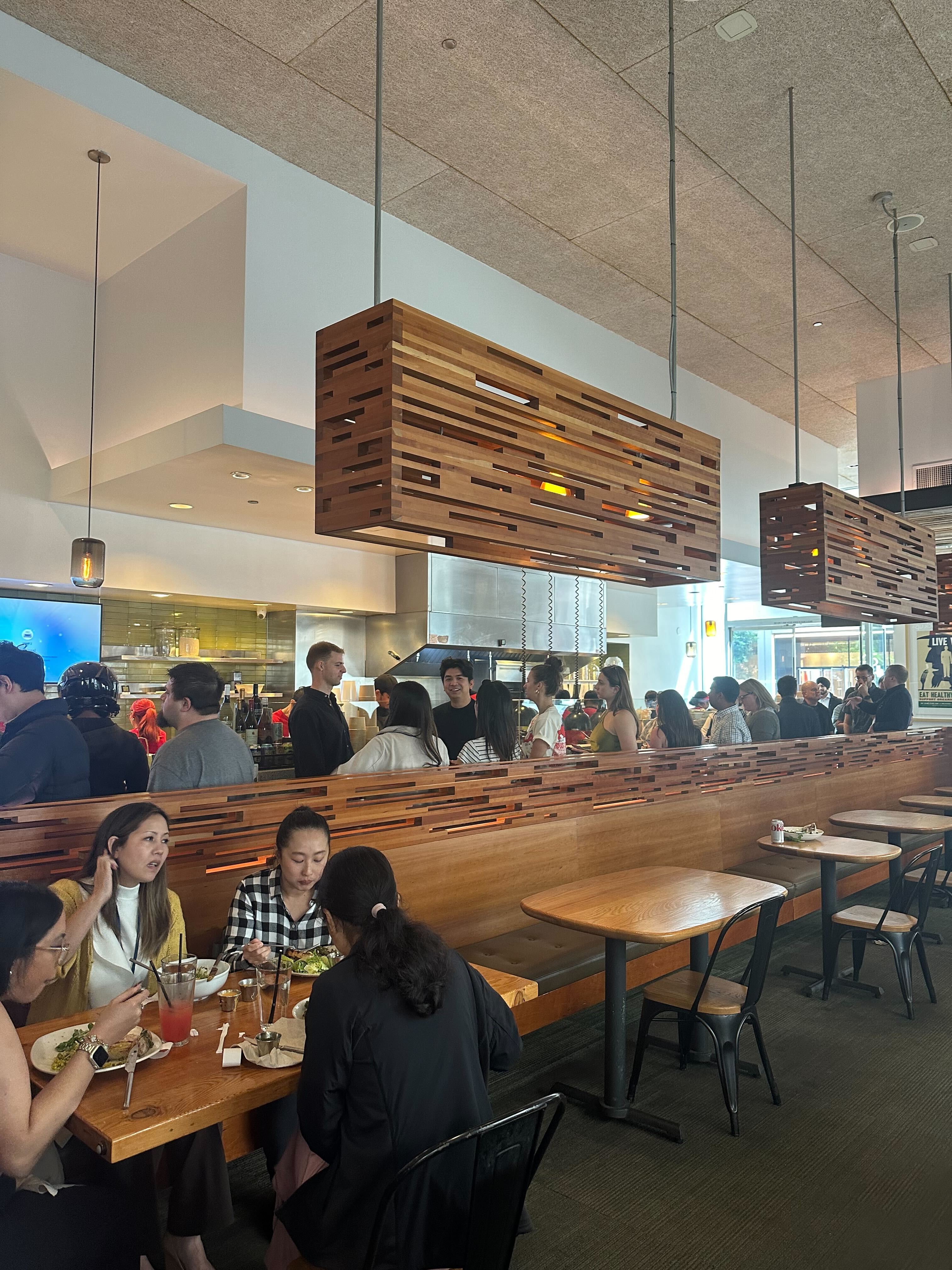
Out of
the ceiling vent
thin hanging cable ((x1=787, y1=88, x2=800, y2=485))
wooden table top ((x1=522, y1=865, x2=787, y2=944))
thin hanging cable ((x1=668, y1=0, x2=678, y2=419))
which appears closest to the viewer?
wooden table top ((x1=522, y1=865, x2=787, y2=944))

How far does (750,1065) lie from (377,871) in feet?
7.43

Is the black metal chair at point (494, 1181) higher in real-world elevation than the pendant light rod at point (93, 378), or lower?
lower

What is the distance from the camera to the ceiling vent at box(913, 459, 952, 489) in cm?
771

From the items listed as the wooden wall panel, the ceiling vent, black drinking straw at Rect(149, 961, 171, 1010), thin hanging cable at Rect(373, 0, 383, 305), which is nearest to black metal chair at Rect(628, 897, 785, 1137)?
the wooden wall panel

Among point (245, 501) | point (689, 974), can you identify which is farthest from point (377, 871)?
point (245, 501)

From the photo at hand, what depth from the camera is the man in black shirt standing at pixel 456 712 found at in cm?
497

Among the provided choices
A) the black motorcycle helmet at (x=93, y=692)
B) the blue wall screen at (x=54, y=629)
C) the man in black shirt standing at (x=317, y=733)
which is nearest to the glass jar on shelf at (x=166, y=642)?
the blue wall screen at (x=54, y=629)

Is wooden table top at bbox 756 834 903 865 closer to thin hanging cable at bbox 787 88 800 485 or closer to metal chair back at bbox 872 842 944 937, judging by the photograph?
metal chair back at bbox 872 842 944 937

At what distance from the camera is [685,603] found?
13039 millimetres

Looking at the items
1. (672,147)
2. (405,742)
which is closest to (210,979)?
(405,742)

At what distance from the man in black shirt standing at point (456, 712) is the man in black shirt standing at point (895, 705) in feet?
15.7

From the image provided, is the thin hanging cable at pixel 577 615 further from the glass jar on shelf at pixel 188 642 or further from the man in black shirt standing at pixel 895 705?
the glass jar on shelf at pixel 188 642

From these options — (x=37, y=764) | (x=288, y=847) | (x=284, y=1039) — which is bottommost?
(x=284, y=1039)

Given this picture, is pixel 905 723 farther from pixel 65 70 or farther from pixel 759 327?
pixel 65 70
